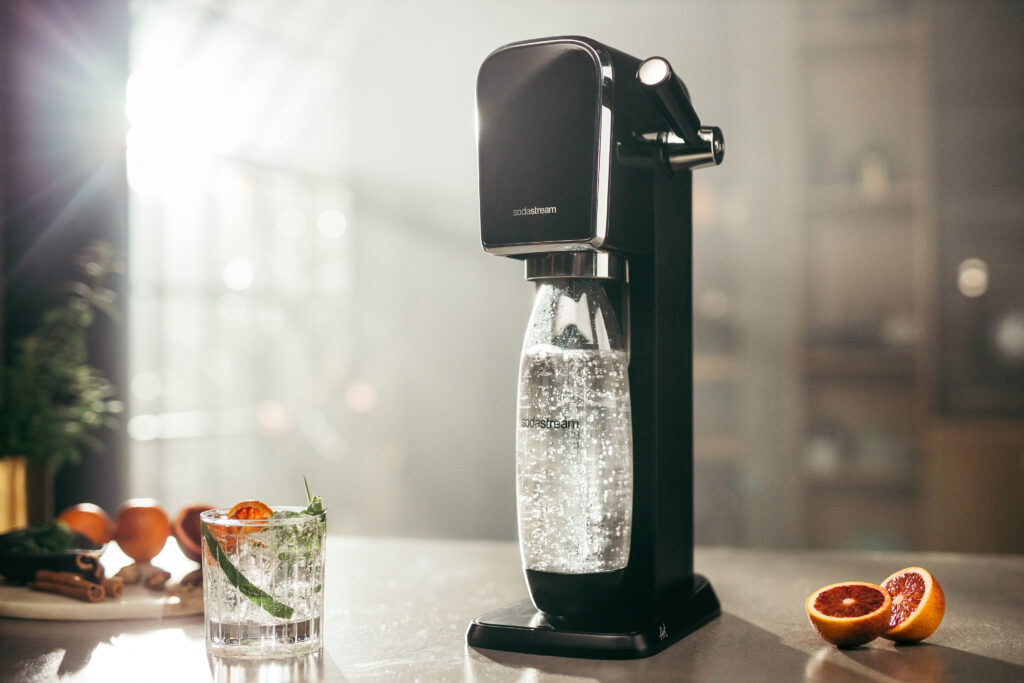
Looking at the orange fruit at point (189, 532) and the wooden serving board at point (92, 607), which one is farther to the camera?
the orange fruit at point (189, 532)

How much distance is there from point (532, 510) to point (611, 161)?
29 centimetres

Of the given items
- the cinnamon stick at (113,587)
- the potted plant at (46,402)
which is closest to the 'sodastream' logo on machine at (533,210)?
the cinnamon stick at (113,587)

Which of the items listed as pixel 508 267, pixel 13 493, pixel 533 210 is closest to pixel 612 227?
pixel 533 210

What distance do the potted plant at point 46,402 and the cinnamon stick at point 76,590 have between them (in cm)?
29

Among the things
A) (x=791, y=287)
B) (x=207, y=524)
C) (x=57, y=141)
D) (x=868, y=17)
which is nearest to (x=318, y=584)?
(x=207, y=524)

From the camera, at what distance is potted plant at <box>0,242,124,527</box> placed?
4.08 ft

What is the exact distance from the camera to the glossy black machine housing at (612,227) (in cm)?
73

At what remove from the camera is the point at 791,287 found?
3.43 meters

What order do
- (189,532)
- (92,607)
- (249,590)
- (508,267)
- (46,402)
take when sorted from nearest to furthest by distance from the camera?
(249,590)
(92,607)
(189,532)
(46,402)
(508,267)

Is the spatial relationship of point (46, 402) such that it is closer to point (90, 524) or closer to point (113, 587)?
point (90, 524)

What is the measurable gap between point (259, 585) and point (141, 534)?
40cm

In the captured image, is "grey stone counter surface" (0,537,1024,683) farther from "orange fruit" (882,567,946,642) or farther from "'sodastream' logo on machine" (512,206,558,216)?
"'sodastream' logo on machine" (512,206,558,216)

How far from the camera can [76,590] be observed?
35.3 inches

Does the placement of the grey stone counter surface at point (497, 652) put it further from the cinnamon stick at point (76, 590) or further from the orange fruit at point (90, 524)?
the orange fruit at point (90, 524)
